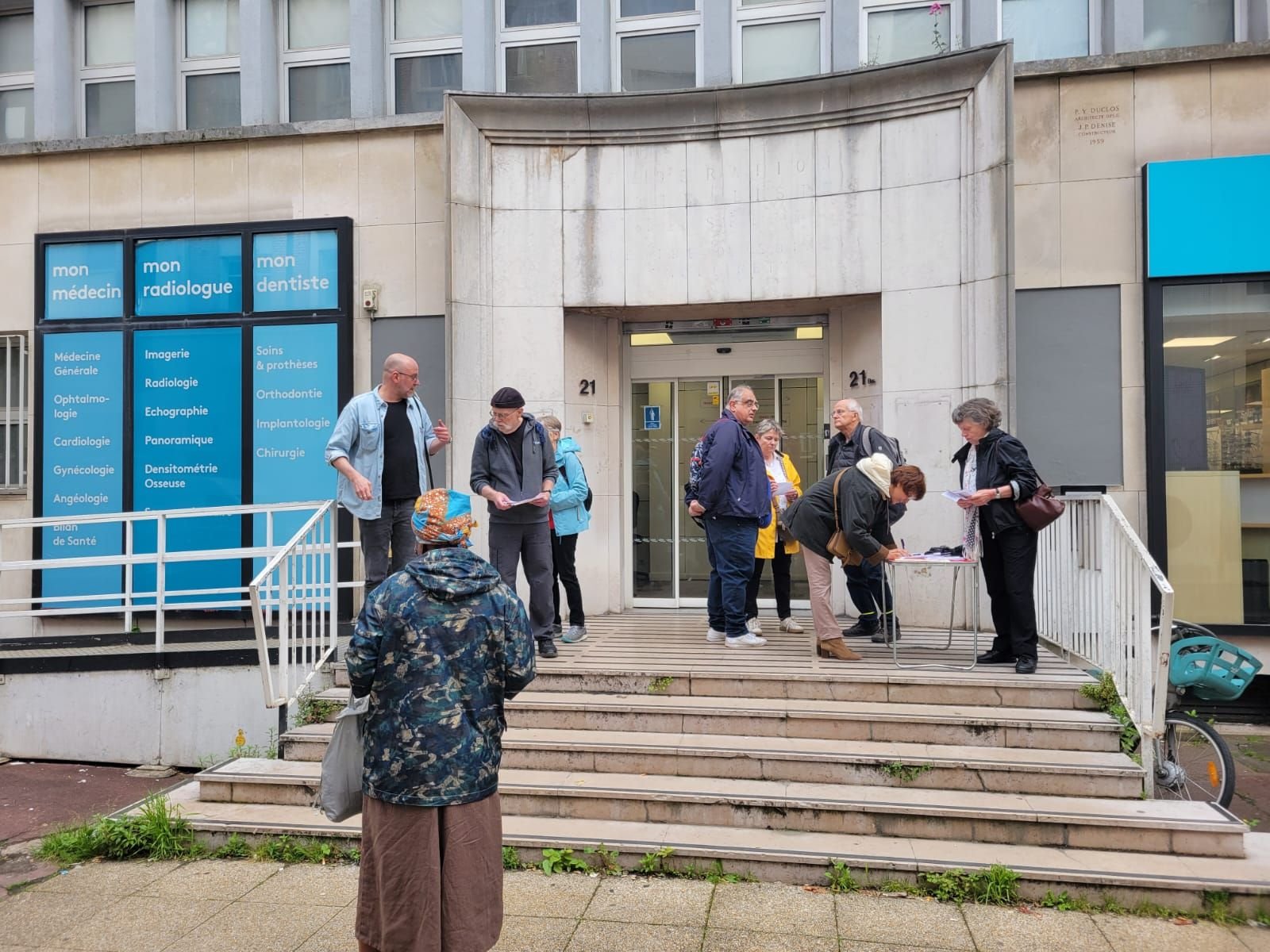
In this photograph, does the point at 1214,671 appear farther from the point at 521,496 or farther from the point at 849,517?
the point at 521,496

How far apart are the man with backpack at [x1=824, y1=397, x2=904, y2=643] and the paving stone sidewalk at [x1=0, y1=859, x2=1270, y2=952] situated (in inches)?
118

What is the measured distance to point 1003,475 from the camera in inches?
243

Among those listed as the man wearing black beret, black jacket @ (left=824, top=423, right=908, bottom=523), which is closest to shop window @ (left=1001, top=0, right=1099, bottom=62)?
black jacket @ (left=824, top=423, right=908, bottom=523)

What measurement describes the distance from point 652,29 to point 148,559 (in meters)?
6.81

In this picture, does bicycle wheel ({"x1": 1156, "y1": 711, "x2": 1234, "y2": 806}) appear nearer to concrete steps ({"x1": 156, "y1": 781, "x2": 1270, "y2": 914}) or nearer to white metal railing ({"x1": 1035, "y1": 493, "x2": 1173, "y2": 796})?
white metal railing ({"x1": 1035, "y1": 493, "x2": 1173, "y2": 796})

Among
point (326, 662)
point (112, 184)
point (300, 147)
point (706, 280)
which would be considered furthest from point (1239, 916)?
point (112, 184)

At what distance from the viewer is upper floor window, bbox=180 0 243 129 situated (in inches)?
418

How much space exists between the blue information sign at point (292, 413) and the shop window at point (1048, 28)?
7.05 meters

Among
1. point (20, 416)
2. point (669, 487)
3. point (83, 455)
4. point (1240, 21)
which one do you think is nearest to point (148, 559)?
point (83, 455)

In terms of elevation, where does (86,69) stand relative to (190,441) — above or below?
above

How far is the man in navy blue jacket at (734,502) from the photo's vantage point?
6.93 m

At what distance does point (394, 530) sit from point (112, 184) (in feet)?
20.7

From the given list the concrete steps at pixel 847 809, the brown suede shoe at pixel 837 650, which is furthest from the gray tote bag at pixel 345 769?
the brown suede shoe at pixel 837 650

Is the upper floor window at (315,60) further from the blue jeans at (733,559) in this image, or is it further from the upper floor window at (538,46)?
the blue jeans at (733,559)
